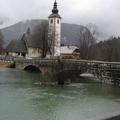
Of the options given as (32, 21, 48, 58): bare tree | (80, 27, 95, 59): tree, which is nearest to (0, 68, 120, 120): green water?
(80, 27, 95, 59): tree

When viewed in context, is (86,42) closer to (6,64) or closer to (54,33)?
(54,33)

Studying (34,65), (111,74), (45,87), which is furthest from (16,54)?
(45,87)

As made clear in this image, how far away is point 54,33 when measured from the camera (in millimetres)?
113312

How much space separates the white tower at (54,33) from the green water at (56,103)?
60519 mm

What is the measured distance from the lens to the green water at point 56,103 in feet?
102

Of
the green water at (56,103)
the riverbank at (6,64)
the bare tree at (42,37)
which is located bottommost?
the green water at (56,103)

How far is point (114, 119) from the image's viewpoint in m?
27.0

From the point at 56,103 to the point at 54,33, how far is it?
77064 millimetres

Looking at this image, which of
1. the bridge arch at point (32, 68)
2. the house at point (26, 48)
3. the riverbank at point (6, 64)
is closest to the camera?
the bridge arch at point (32, 68)

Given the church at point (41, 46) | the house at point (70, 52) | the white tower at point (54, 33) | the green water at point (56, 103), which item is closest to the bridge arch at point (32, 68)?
the white tower at point (54, 33)

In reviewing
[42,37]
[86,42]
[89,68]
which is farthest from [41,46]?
[89,68]

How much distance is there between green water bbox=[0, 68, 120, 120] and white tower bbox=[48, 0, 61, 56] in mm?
60519

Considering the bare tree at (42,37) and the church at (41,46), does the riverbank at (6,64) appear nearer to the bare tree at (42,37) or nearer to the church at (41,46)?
the church at (41,46)

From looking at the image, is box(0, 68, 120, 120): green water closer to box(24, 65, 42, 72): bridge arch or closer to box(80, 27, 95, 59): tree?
box(24, 65, 42, 72): bridge arch
